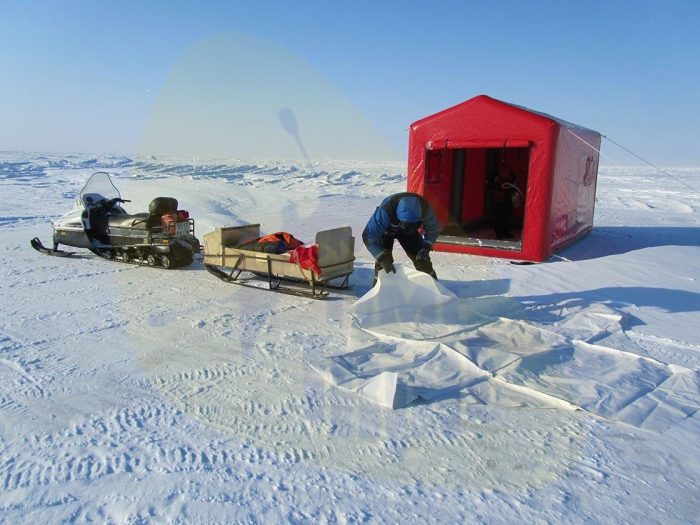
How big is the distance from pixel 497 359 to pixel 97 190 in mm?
6779

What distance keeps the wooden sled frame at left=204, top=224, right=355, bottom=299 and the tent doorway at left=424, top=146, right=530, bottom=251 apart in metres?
3.13

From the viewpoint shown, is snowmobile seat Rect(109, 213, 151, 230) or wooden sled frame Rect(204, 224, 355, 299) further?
snowmobile seat Rect(109, 213, 151, 230)

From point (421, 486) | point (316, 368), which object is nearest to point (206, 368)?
point (316, 368)

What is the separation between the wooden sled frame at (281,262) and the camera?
19.2ft

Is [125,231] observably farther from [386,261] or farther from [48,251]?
[386,261]

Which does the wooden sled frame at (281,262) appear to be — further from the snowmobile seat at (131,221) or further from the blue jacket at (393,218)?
the snowmobile seat at (131,221)

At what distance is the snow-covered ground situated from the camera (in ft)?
8.20

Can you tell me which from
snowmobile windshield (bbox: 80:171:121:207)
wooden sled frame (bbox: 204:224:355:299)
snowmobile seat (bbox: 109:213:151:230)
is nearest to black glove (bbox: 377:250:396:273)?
wooden sled frame (bbox: 204:224:355:299)

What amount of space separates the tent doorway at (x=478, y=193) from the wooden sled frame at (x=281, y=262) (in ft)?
10.3

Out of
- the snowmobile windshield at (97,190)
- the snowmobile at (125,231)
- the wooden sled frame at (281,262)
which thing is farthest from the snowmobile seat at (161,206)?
the wooden sled frame at (281,262)

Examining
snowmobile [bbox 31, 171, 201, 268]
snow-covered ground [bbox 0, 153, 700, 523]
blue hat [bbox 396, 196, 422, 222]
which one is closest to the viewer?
snow-covered ground [bbox 0, 153, 700, 523]

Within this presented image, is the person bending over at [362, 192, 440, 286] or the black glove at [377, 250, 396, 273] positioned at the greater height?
the person bending over at [362, 192, 440, 286]

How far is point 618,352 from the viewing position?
4.23 meters

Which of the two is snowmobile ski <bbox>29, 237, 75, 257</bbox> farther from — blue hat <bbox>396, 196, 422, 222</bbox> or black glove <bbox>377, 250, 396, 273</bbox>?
blue hat <bbox>396, 196, 422, 222</bbox>
